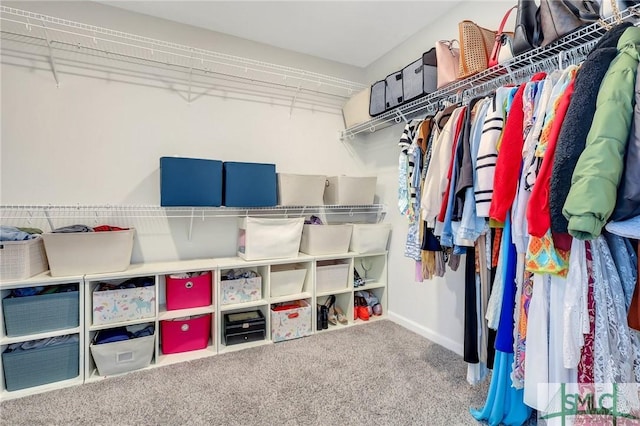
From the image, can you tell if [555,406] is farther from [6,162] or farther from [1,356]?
[6,162]

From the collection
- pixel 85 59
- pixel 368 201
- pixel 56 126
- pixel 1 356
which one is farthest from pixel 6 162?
pixel 368 201

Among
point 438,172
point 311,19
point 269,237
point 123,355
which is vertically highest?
point 311,19

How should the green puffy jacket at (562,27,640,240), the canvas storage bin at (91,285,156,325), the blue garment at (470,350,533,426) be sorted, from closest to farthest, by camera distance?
the green puffy jacket at (562,27,640,240), the blue garment at (470,350,533,426), the canvas storage bin at (91,285,156,325)

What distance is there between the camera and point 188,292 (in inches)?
87.4

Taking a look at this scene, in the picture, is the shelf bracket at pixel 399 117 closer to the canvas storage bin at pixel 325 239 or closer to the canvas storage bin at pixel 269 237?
the canvas storage bin at pixel 325 239

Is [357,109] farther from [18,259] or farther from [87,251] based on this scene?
[18,259]

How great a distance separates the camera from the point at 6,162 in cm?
198

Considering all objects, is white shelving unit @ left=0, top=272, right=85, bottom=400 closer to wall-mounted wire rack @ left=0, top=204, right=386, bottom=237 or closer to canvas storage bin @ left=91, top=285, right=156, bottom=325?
canvas storage bin @ left=91, top=285, right=156, bottom=325

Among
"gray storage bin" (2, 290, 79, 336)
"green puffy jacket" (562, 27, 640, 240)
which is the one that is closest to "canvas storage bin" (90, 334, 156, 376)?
"gray storage bin" (2, 290, 79, 336)

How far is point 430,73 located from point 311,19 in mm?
1011

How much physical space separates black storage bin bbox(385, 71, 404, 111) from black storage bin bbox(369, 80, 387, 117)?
0.04 metres

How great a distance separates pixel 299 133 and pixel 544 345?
2348 millimetres

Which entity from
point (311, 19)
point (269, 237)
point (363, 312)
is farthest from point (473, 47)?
point (363, 312)

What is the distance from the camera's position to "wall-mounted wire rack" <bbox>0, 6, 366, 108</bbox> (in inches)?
79.9
